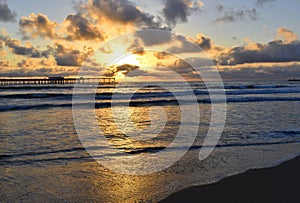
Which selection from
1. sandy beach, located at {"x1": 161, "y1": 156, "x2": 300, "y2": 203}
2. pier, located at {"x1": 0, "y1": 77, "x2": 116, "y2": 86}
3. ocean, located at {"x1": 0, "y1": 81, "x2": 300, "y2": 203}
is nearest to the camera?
sandy beach, located at {"x1": 161, "y1": 156, "x2": 300, "y2": 203}

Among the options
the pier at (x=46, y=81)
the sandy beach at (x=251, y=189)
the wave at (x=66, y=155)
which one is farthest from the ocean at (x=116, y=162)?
the pier at (x=46, y=81)

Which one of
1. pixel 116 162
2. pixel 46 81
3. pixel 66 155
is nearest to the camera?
pixel 116 162

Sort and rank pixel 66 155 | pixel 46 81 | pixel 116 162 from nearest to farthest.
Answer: pixel 116 162
pixel 66 155
pixel 46 81

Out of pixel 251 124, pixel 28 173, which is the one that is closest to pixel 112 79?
pixel 251 124

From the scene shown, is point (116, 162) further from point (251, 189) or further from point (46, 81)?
point (46, 81)

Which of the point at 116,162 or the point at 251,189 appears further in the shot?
the point at 116,162

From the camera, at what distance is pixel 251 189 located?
483 centimetres

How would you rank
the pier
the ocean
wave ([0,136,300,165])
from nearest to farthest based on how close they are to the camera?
1. the ocean
2. wave ([0,136,300,165])
3. the pier

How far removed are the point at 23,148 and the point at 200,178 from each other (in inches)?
191

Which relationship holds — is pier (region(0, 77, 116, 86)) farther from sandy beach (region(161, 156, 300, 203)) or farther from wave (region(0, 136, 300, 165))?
sandy beach (region(161, 156, 300, 203))

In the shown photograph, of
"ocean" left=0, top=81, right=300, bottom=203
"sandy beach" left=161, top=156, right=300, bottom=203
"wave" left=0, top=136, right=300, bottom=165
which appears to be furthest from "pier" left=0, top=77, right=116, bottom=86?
"sandy beach" left=161, top=156, right=300, bottom=203

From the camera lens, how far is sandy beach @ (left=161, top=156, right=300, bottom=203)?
4.44 m

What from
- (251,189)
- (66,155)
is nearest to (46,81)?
(66,155)

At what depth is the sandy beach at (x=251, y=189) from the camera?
444cm
